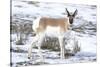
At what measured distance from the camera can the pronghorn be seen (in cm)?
217

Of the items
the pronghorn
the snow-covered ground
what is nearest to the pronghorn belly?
the pronghorn

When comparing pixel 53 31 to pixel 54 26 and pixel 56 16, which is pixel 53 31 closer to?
pixel 54 26

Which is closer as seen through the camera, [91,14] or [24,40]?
[24,40]

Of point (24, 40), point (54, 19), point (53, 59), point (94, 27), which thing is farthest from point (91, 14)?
point (24, 40)

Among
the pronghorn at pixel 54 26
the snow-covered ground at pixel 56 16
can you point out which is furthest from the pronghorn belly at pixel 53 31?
the snow-covered ground at pixel 56 16

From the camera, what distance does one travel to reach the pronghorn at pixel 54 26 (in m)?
2.17

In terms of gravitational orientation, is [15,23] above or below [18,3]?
below

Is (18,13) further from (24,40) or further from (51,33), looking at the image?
(51,33)

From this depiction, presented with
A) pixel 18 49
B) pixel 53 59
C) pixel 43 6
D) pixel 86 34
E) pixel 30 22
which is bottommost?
pixel 53 59

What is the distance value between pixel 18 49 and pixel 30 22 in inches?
13.0

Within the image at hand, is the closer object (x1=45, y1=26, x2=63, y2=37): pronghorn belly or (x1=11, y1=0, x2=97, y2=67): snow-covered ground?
(x1=11, y1=0, x2=97, y2=67): snow-covered ground

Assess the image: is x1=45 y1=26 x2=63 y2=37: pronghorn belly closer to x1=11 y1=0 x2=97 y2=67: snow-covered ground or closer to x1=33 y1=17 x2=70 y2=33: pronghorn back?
x1=33 y1=17 x2=70 y2=33: pronghorn back

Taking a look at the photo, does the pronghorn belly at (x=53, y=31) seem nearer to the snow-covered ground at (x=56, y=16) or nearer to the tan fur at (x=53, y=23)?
the tan fur at (x=53, y=23)

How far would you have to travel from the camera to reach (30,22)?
214cm
